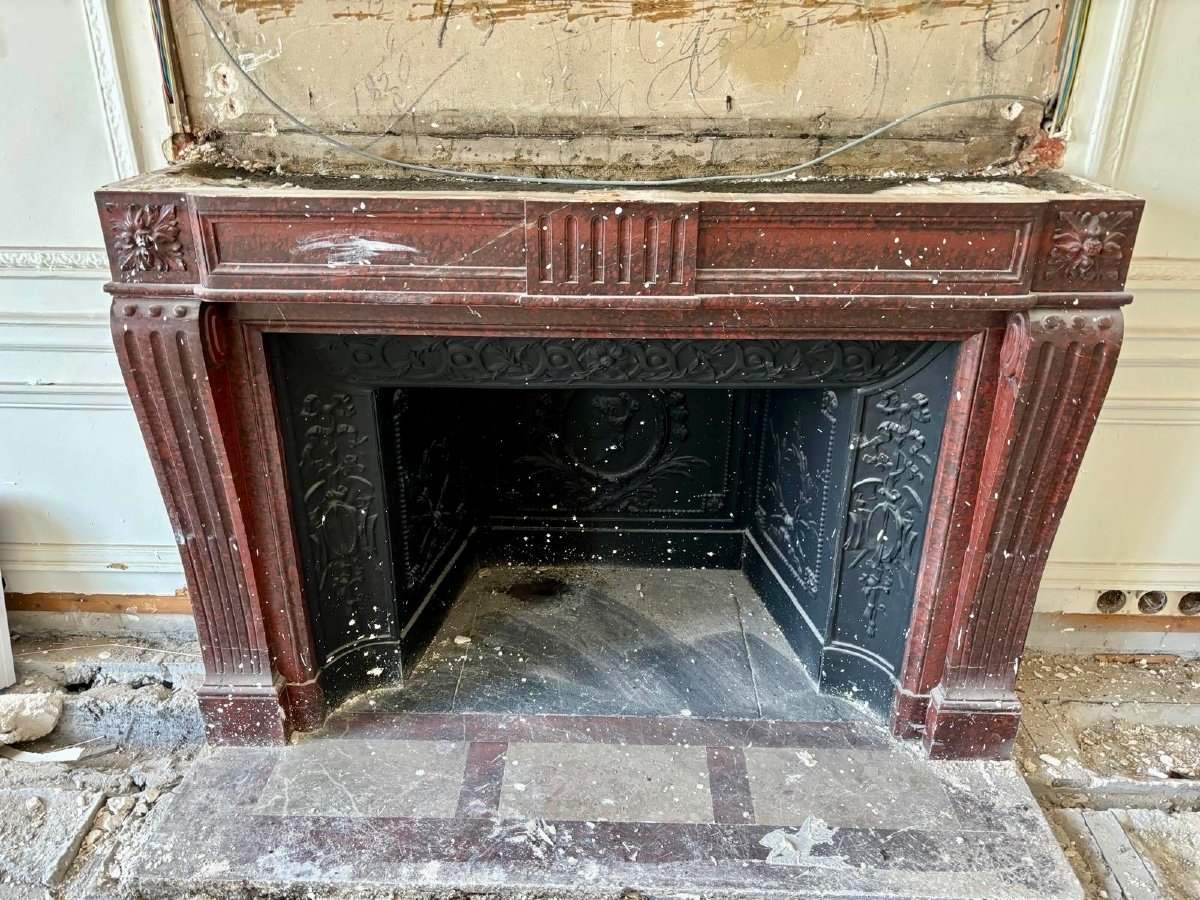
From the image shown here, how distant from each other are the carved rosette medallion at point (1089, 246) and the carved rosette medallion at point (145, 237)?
1506 millimetres

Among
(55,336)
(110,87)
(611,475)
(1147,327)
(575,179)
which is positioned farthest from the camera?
(611,475)

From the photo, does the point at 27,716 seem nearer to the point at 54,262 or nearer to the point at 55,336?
the point at 55,336

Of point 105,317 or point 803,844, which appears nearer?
point 803,844

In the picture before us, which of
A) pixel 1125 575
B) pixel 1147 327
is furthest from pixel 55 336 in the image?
pixel 1125 575

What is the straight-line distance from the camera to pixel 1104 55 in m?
1.64

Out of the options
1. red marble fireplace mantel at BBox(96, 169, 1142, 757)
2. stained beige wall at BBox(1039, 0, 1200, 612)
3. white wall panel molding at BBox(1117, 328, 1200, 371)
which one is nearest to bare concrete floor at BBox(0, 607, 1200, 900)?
stained beige wall at BBox(1039, 0, 1200, 612)

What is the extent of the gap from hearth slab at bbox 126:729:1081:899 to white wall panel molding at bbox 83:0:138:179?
4.27 feet

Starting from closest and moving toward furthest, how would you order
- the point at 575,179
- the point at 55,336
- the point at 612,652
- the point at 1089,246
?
the point at 1089,246
the point at 575,179
the point at 55,336
the point at 612,652

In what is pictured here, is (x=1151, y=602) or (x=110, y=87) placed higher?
(x=110, y=87)

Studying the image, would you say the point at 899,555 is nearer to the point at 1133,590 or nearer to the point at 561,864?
the point at 1133,590

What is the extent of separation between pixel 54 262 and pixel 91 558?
0.76 m

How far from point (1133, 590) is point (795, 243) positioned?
1400mm

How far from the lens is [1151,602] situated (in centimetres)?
220

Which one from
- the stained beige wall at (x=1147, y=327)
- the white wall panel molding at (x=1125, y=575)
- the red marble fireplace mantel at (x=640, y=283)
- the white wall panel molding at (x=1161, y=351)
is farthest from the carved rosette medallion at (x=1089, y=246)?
the white wall panel molding at (x=1125, y=575)
